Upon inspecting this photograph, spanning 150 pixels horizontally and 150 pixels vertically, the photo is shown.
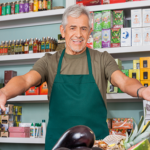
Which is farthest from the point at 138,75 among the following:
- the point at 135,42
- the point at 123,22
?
the point at 123,22

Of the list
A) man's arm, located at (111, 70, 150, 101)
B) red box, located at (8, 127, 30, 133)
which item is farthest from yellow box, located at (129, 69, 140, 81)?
red box, located at (8, 127, 30, 133)

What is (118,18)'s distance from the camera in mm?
2256

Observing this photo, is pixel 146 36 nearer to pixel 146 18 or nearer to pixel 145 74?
pixel 146 18

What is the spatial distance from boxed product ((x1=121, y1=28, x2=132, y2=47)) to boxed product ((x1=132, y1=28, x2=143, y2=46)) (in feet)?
0.12

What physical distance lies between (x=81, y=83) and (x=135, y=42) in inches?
35.0

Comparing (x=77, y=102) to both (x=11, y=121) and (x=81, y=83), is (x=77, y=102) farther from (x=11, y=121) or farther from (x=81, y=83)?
(x=11, y=121)

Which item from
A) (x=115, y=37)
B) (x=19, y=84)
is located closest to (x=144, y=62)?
(x=115, y=37)

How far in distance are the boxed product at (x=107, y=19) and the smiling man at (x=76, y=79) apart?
0.70 meters

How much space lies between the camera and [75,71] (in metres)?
1.56

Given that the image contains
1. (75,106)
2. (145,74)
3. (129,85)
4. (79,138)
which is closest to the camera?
(79,138)

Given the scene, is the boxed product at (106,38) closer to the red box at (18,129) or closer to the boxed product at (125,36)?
the boxed product at (125,36)

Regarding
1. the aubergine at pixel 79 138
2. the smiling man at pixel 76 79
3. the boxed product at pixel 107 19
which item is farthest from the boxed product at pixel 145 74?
the aubergine at pixel 79 138

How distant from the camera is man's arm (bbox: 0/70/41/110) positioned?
1.14 m

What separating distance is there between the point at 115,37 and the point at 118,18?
0.19m
